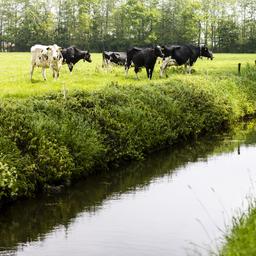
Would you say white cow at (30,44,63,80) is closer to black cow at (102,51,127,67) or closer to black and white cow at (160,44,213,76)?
black and white cow at (160,44,213,76)

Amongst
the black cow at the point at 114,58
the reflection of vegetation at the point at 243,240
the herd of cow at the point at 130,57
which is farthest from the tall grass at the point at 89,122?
the black cow at the point at 114,58

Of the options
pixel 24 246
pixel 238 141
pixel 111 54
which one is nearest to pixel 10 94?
pixel 238 141

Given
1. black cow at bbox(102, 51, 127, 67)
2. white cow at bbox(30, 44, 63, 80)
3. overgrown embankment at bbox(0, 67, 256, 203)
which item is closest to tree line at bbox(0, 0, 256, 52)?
black cow at bbox(102, 51, 127, 67)

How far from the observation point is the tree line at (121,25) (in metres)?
104

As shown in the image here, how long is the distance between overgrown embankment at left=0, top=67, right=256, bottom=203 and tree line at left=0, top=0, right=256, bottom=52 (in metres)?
75.7

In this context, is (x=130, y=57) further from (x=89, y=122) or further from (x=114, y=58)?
(x=89, y=122)

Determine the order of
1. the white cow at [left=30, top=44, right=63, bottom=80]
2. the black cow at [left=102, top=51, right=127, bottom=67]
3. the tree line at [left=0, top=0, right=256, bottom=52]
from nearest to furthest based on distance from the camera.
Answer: the white cow at [left=30, top=44, right=63, bottom=80]
the black cow at [left=102, top=51, right=127, bottom=67]
the tree line at [left=0, top=0, right=256, bottom=52]

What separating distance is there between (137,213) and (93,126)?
16.3 ft

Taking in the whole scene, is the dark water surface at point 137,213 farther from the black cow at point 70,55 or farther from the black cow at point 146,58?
the black cow at point 70,55

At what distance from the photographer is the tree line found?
4080 inches

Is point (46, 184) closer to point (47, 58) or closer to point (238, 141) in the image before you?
point (238, 141)

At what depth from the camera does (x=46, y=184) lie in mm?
15805

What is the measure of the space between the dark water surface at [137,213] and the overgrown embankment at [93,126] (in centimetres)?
64

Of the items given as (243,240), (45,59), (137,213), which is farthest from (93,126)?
(45,59)
